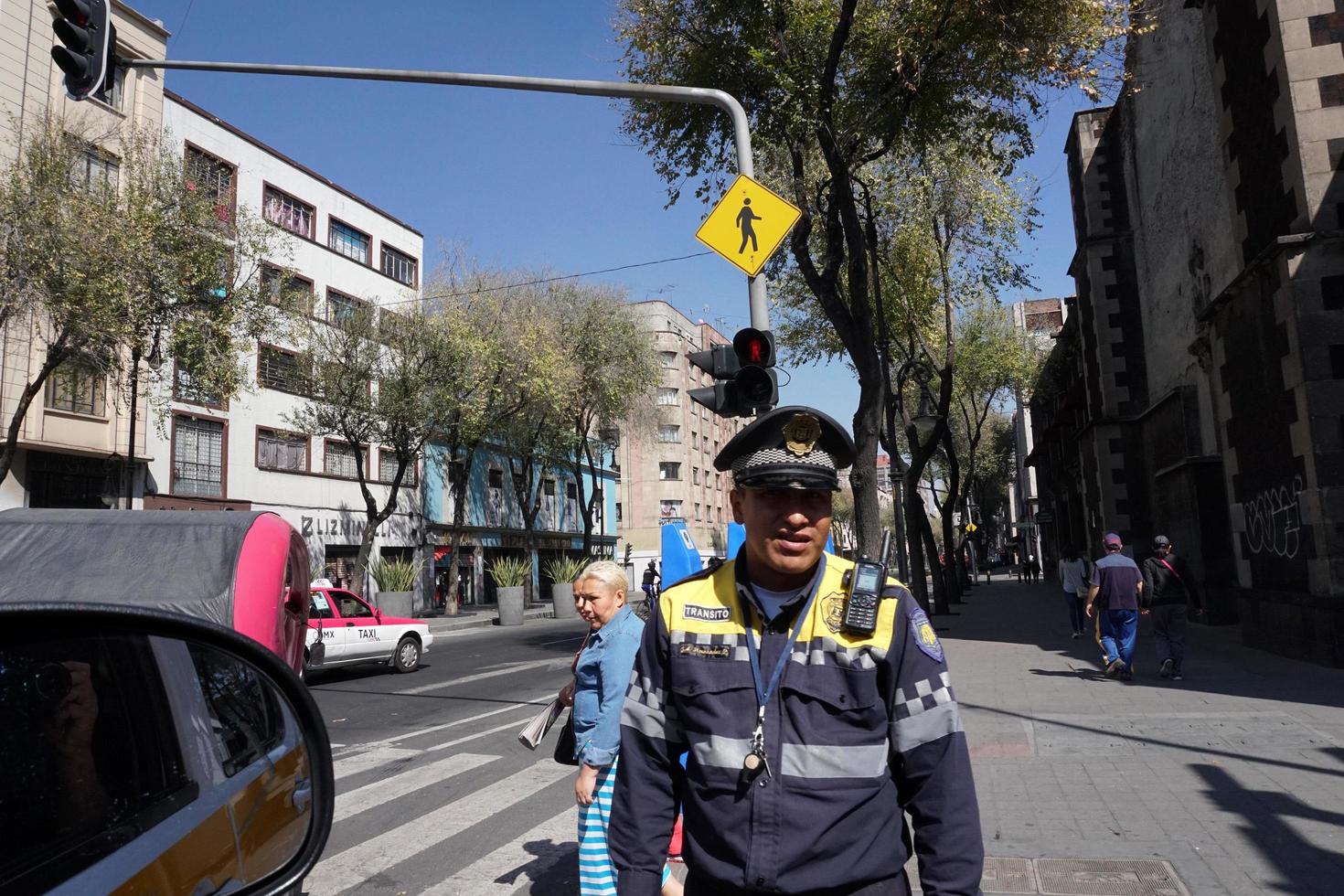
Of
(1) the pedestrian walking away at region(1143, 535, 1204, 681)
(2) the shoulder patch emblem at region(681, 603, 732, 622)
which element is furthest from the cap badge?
(1) the pedestrian walking away at region(1143, 535, 1204, 681)

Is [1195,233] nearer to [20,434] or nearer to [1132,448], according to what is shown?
[1132,448]

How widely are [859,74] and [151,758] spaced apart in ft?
44.0

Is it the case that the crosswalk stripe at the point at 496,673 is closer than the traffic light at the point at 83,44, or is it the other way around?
the traffic light at the point at 83,44

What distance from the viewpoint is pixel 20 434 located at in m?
22.2

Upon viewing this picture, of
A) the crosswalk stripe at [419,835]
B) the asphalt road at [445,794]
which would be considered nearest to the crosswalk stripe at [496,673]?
the asphalt road at [445,794]

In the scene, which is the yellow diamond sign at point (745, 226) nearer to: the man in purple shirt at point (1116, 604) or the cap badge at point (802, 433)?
the cap badge at point (802, 433)

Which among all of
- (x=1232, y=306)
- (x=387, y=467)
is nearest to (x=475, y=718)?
(x=1232, y=306)

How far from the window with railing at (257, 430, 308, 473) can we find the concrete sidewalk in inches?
932

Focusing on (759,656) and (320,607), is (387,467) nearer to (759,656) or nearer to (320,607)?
(320,607)

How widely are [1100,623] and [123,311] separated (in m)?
17.3

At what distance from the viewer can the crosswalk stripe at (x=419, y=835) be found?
18.4 ft

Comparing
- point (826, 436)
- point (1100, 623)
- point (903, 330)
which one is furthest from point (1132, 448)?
point (826, 436)

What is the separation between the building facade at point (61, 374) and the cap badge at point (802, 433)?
71.4 feet

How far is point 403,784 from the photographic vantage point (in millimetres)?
8070
